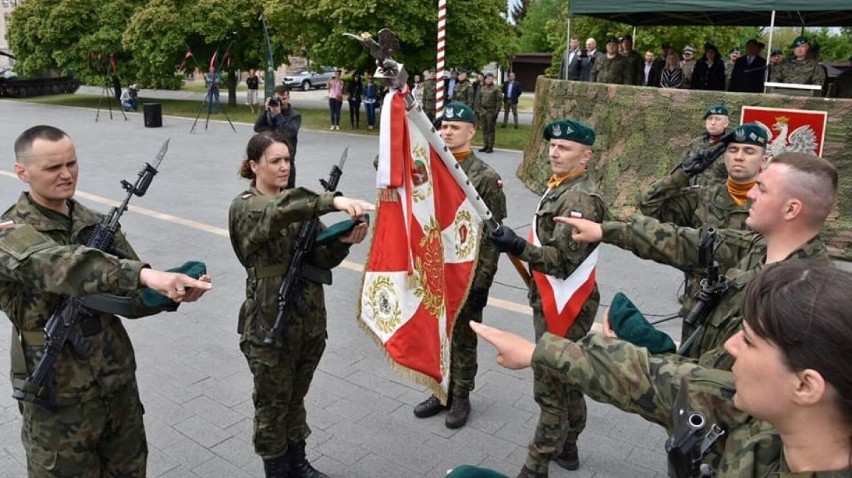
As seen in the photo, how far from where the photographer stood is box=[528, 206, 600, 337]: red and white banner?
156 inches

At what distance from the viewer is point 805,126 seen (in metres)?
9.17

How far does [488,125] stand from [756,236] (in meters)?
15.0

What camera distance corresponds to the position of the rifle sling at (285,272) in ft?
12.1

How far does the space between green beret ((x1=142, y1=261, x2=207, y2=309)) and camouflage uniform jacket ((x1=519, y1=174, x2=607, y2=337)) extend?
1859 millimetres

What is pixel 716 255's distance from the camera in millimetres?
3156

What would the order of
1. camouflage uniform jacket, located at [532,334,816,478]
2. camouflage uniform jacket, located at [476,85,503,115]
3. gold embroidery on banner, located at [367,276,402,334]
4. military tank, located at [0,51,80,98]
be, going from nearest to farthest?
camouflage uniform jacket, located at [532,334,816,478] < gold embroidery on banner, located at [367,276,402,334] < camouflage uniform jacket, located at [476,85,503,115] < military tank, located at [0,51,80,98]

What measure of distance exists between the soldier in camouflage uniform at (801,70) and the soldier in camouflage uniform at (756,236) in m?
10.4

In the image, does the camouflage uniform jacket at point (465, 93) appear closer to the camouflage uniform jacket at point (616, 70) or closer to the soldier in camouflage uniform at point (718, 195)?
the camouflage uniform jacket at point (616, 70)

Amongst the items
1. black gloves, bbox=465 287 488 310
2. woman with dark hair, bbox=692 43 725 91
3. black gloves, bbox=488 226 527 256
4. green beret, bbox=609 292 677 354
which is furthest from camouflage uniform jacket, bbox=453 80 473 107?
green beret, bbox=609 292 677 354

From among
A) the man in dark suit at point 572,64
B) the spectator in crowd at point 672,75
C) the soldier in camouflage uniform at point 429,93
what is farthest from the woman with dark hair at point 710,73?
the soldier in camouflage uniform at point 429,93

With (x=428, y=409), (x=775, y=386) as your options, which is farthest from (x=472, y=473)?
(x=428, y=409)

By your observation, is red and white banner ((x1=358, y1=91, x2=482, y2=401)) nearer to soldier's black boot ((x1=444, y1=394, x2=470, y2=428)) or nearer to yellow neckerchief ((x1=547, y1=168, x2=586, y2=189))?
yellow neckerchief ((x1=547, y1=168, x2=586, y2=189))

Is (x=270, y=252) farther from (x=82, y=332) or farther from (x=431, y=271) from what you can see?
(x=82, y=332)

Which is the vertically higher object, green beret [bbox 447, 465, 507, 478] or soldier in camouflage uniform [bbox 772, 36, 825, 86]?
soldier in camouflage uniform [bbox 772, 36, 825, 86]
